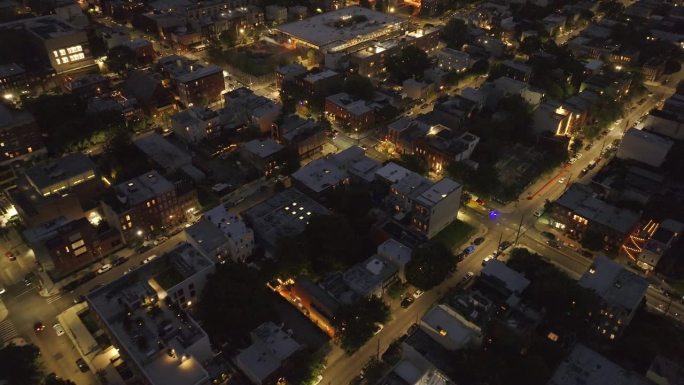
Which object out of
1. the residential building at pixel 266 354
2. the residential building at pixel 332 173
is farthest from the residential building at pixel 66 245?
the residential building at pixel 266 354

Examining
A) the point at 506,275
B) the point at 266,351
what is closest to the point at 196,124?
the point at 266,351

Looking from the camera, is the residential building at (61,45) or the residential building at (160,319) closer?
the residential building at (160,319)

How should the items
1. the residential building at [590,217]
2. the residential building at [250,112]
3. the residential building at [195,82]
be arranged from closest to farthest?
the residential building at [590,217], the residential building at [250,112], the residential building at [195,82]

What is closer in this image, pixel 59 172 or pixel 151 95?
pixel 59 172

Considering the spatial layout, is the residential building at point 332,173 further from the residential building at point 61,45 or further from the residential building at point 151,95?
the residential building at point 61,45

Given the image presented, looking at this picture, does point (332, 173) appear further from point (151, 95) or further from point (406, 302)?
point (151, 95)

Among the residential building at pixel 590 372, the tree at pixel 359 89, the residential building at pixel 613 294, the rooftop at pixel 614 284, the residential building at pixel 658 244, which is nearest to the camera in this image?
the residential building at pixel 590 372

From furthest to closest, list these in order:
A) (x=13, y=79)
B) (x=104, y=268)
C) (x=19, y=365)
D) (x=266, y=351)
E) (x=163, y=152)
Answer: (x=13, y=79), (x=163, y=152), (x=104, y=268), (x=266, y=351), (x=19, y=365)

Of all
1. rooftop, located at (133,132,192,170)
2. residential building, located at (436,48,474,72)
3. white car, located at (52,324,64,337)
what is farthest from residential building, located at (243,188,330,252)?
residential building, located at (436,48,474,72)
